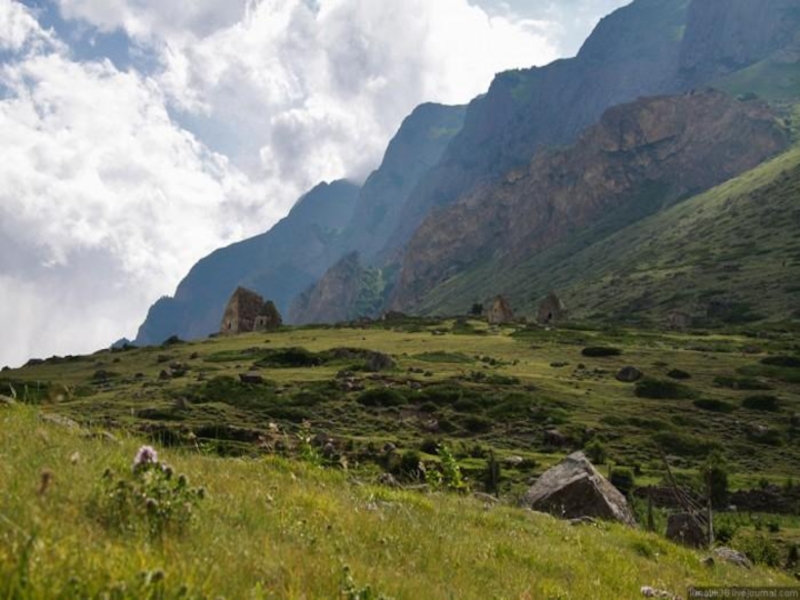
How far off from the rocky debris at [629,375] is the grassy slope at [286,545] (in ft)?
155

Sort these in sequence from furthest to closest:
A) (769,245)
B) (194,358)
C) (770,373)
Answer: (769,245)
(194,358)
(770,373)

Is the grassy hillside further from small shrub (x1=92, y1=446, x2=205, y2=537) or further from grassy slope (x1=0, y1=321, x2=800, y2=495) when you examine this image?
small shrub (x1=92, y1=446, x2=205, y2=537)

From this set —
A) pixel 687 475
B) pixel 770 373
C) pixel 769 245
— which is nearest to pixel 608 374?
pixel 770 373

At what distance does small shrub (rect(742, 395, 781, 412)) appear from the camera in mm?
48750

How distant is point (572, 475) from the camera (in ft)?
62.4

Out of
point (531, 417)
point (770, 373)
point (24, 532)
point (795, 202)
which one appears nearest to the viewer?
point (24, 532)

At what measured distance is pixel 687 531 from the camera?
1869 centimetres

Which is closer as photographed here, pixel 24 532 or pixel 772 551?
pixel 24 532

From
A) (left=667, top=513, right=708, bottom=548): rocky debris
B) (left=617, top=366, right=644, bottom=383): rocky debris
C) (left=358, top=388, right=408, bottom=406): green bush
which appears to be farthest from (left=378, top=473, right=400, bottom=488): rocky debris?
(left=617, top=366, right=644, bottom=383): rocky debris

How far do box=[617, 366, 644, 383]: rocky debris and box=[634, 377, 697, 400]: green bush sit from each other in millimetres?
3977

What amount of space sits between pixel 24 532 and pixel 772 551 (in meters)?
20.3

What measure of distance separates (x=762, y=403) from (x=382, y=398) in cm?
2727

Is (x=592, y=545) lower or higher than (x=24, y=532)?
lower

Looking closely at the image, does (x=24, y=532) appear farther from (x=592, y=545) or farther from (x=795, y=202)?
(x=795, y=202)
